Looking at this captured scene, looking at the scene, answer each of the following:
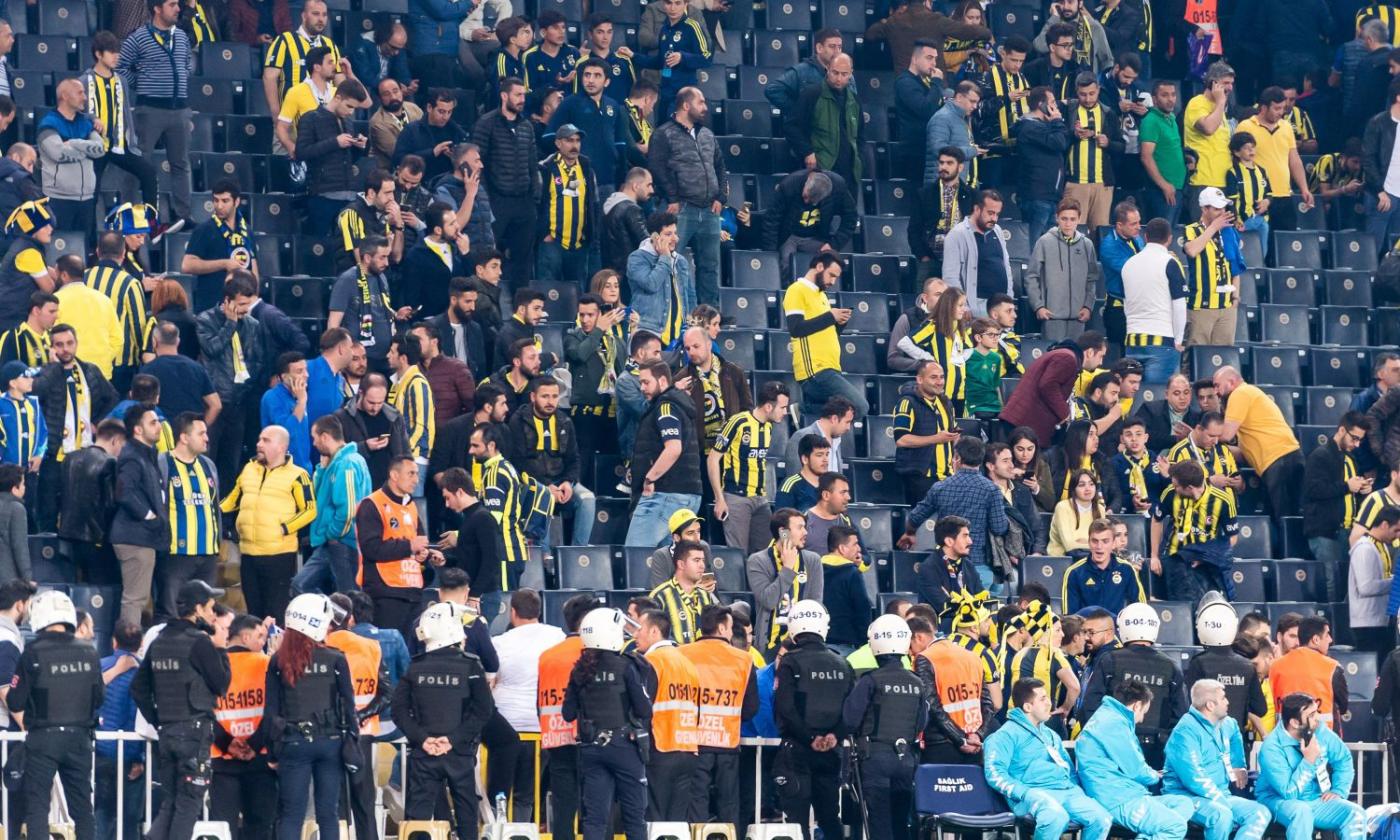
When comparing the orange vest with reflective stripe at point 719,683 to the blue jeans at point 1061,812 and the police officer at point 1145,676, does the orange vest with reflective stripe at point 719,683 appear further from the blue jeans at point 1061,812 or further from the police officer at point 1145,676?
the police officer at point 1145,676

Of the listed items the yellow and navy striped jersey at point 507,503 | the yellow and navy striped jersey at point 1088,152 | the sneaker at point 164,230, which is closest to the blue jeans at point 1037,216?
the yellow and navy striped jersey at point 1088,152

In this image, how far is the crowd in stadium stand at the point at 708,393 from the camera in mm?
17438

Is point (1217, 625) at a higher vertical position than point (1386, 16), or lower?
lower

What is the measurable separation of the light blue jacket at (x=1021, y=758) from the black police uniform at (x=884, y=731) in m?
0.46

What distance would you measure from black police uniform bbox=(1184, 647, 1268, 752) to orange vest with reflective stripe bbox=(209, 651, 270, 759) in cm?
557

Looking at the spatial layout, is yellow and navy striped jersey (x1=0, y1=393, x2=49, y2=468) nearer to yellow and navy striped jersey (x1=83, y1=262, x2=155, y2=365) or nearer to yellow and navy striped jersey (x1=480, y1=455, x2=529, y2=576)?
yellow and navy striped jersey (x1=83, y1=262, x2=155, y2=365)

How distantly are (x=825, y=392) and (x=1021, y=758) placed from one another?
15.6ft

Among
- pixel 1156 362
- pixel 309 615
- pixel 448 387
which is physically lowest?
pixel 309 615

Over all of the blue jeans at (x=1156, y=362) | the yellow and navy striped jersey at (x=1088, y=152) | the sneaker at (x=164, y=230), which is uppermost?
the yellow and navy striped jersey at (x=1088, y=152)

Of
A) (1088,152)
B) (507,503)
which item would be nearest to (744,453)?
(507,503)

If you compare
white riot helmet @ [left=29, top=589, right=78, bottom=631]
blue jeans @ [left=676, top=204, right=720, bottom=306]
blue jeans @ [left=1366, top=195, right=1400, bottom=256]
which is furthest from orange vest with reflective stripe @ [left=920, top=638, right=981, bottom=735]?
blue jeans @ [left=1366, top=195, right=1400, bottom=256]

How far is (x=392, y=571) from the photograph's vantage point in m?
18.6

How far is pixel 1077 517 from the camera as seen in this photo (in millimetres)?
20812

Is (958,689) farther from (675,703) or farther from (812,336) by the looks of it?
(812,336)
